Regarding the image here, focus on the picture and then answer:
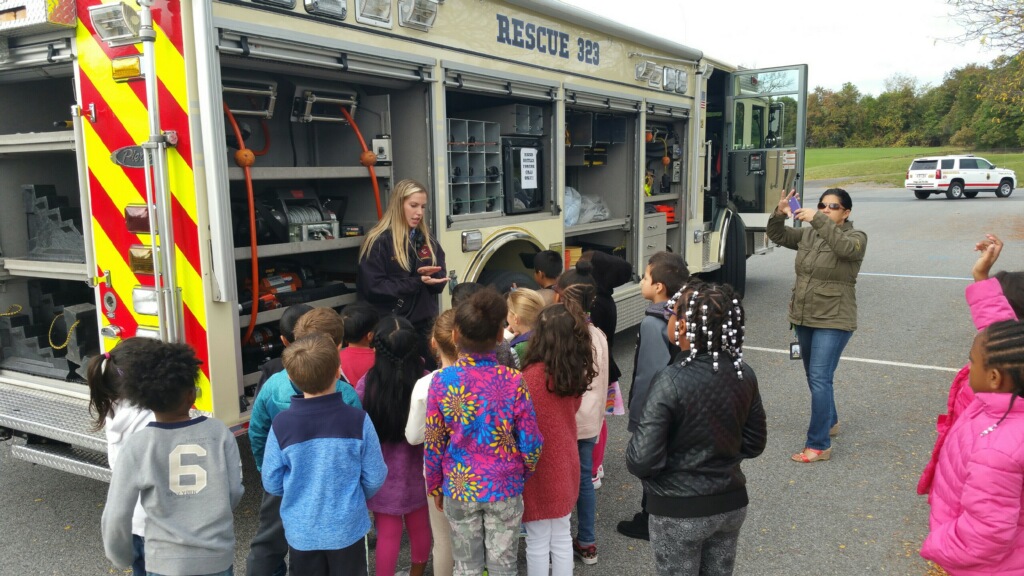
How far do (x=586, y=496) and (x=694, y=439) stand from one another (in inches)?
48.2

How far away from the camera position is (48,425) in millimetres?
3602

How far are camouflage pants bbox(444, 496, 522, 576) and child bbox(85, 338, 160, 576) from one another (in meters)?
1.03

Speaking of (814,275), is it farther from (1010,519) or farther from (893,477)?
(1010,519)

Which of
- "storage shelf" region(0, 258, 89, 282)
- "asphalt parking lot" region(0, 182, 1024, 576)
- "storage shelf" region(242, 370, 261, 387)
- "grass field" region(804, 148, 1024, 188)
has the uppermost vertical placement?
"grass field" region(804, 148, 1024, 188)

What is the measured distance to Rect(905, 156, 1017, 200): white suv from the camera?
1158 inches

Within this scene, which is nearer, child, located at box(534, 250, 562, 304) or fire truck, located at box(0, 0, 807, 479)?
fire truck, located at box(0, 0, 807, 479)

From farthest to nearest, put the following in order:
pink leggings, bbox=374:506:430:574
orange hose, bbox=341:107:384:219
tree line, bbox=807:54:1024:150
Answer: tree line, bbox=807:54:1024:150 → orange hose, bbox=341:107:384:219 → pink leggings, bbox=374:506:430:574

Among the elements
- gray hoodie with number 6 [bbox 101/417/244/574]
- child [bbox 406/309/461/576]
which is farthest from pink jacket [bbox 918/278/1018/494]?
gray hoodie with number 6 [bbox 101/417/244/574]

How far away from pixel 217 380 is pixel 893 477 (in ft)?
12.4

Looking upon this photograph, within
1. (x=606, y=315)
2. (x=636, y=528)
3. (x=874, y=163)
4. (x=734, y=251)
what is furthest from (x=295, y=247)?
(x=874, y=163)

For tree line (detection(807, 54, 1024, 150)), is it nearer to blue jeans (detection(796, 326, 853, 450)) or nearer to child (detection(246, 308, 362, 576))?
blue jeans (detection(796, 326, 853, 450))

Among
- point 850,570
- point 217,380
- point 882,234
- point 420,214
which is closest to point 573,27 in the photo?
point 420,214

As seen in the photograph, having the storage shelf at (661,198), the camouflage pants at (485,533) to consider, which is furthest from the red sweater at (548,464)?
the storage shelf at (661,198)

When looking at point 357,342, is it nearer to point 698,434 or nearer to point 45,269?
point 698,434
